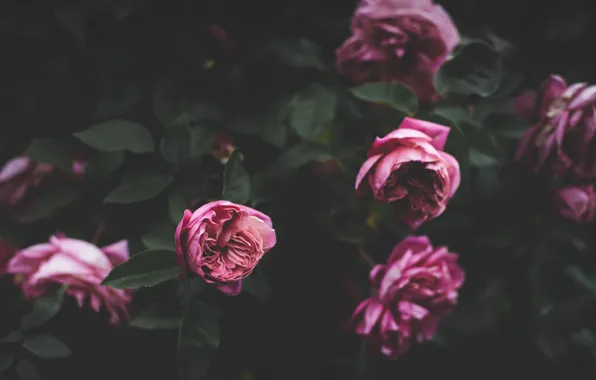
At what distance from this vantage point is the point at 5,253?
84 centimetres

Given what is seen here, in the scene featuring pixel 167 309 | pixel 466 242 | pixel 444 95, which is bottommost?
pixel 466 242

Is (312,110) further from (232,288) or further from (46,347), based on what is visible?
(46,347)

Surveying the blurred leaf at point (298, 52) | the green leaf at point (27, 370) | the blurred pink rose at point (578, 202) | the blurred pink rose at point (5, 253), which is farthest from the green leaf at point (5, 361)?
the blurred pink rose at point (578, 202)

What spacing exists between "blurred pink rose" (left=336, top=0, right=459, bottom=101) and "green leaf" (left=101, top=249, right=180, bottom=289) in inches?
14.4

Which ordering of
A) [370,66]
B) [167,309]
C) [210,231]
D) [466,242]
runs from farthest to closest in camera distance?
[466,242] → [370,66] → [167,309] → [210,231]

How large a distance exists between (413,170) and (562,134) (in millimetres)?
245

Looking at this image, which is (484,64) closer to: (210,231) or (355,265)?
Result: (355,265)

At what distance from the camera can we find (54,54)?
2.86 feet

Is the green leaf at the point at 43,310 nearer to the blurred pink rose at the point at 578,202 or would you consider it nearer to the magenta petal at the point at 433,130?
the magenta petal at the point at 433,130

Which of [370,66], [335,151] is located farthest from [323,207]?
[370,66]

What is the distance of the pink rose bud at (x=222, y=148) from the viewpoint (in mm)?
805

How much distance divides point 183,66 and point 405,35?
1.03 feet

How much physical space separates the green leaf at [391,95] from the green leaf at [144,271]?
29 cm

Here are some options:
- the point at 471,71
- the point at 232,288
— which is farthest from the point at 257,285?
the point at 471,71
